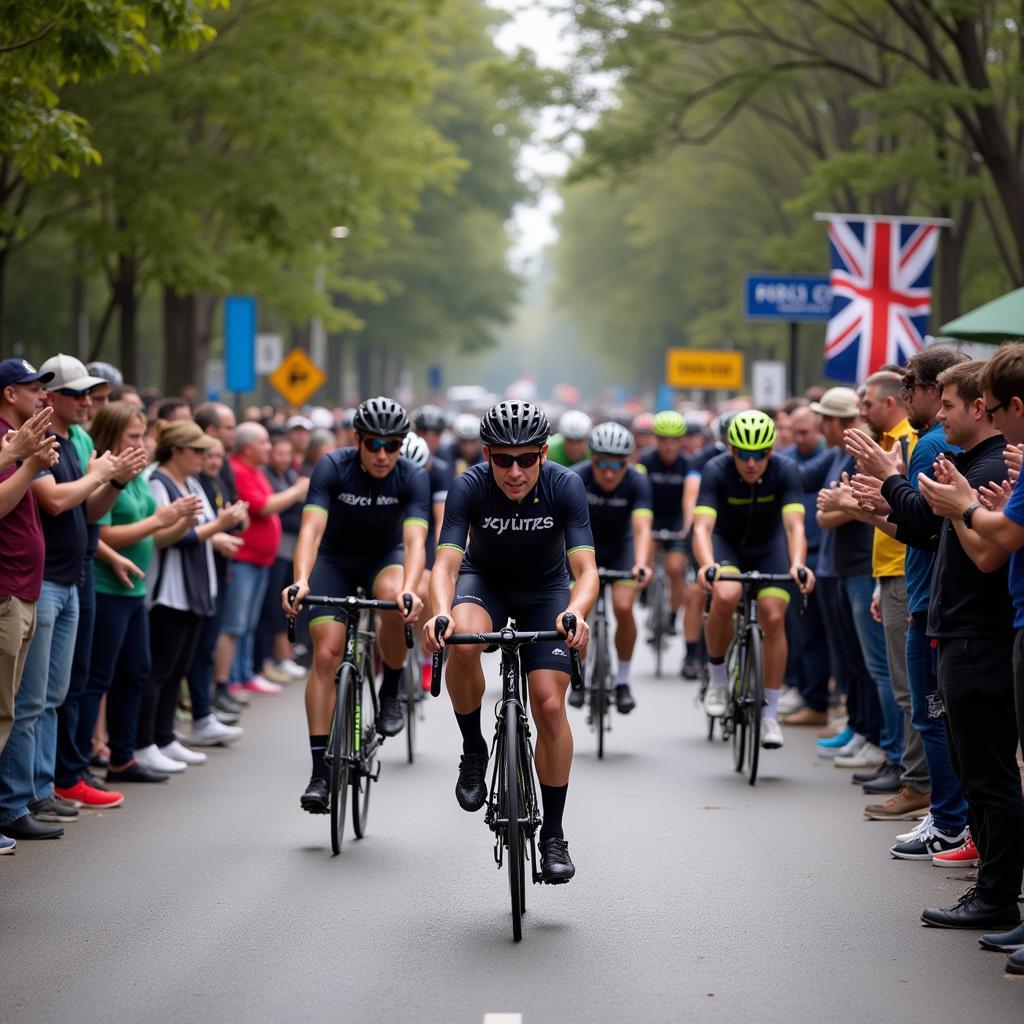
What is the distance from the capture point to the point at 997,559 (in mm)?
6566

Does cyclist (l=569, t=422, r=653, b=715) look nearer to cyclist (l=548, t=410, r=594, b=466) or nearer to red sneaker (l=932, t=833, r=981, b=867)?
cyclist (l=548, t=410, r=594, b=466)

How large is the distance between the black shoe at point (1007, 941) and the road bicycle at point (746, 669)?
3895 millimetres

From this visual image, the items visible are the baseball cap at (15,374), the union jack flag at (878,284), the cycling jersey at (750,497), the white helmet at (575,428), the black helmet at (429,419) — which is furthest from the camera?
the union jack flag at (878,284)

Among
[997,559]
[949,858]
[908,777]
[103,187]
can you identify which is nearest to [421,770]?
[908,777]

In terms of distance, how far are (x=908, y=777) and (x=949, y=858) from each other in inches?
50.2

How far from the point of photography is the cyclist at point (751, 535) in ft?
37.2

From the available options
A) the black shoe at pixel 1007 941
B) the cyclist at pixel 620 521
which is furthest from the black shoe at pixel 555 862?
the cyclist at pixel 620 521

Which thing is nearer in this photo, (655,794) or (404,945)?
(404,945)

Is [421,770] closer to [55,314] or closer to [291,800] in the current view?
[291,800]

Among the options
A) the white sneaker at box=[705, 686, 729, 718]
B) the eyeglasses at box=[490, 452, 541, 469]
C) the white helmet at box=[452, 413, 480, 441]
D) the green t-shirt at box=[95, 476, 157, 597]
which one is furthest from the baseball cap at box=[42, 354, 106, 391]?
the white helmet at box=[452, 413, 480, 441]

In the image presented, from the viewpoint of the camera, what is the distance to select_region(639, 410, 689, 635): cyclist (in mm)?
17328

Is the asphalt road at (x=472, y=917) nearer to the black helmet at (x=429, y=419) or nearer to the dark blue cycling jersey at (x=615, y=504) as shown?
the dark blue cycling jersey at (x=615, y=504)

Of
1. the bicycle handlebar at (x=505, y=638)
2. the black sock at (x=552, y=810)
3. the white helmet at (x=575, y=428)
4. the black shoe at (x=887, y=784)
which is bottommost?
the black shoe at (x=887, y=784)

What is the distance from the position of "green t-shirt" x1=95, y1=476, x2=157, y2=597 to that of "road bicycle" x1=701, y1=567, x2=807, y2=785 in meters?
3.37
